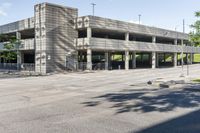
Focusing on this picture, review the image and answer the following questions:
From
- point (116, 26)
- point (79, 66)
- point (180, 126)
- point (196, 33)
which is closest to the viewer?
point (180, 126)

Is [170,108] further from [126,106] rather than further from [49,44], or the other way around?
[49,44]

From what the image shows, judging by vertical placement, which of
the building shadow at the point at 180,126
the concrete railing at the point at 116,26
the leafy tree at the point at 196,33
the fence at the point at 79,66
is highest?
the concrete railing at the point at 116,26

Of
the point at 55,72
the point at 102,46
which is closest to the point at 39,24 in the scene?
the point at 55,72

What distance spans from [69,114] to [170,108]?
4228 mm

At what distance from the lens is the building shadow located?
282 inches

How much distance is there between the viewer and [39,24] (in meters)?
38.5

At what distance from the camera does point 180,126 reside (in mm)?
7656

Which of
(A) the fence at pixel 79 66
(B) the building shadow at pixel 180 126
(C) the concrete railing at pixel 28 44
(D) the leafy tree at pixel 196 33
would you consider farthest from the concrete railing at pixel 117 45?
(B) the building shadow at pixel 180 126

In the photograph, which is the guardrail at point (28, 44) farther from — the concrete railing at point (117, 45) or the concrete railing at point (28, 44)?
the concrete railing at point (117, 45)

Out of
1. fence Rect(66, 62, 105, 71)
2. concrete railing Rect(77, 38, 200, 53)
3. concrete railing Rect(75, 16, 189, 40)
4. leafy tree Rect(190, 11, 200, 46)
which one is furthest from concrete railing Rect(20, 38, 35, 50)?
leafy tree Rect(190, 11, 200, 46)

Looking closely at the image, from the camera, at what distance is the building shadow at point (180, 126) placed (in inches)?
282

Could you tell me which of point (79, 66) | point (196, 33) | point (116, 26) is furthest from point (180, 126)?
point (116, 26)

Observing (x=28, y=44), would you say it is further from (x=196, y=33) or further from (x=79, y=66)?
(x=196, y=33)

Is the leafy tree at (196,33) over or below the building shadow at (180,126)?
over
